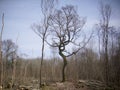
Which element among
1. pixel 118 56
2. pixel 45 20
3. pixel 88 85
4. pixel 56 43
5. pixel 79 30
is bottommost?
pixel 88 85

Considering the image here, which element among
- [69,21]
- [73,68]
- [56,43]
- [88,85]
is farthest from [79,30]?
[73,68]

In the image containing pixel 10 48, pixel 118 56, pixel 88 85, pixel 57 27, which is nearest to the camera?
pixel 88 85

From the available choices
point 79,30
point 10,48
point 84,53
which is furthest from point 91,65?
point 10,48

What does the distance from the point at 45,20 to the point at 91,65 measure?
21.8 m

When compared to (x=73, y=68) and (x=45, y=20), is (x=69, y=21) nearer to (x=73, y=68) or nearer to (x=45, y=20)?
(x=45, y=20)

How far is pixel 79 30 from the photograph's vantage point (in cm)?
1891

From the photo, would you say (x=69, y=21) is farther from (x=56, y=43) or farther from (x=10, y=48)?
(x=10, y=48)

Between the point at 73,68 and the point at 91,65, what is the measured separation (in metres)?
4.57

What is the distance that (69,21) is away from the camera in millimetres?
18172

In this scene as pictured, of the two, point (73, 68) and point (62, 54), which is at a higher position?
point (62, 54)

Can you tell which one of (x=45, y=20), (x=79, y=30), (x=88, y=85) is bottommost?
(x=88, y=85)

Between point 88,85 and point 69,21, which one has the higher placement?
point 69,21

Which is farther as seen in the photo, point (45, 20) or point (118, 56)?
point (118, 56)

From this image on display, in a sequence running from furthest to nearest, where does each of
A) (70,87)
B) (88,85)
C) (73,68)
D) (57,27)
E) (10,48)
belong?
(10,48) < (73,68) < (57,27) < (88,85) < (70,87)
